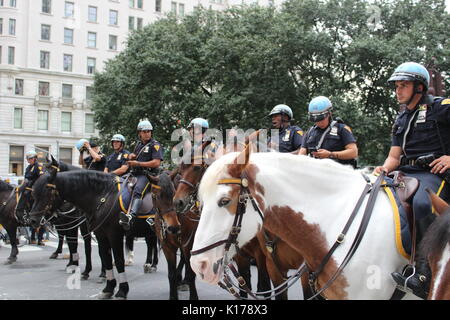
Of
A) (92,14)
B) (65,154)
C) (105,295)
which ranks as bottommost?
(105,295)

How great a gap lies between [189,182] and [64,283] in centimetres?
500

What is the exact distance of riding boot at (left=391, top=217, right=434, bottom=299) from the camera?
2932mm

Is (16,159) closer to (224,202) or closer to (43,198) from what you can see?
(43,198)

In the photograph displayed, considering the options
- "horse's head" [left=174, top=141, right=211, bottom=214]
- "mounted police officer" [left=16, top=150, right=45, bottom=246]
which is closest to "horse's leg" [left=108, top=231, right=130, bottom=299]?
"horse's head" [left=174, top=141, right=211, bottom=214]

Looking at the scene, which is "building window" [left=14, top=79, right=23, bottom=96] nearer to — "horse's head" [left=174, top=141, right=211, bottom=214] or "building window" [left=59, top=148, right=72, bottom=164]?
"building window" [left=59, top=148, right=72, bottom=164]

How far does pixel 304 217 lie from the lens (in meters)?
3.60

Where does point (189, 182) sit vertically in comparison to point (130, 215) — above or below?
above

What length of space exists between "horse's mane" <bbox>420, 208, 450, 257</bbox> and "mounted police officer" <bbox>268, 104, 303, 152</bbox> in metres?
4.11

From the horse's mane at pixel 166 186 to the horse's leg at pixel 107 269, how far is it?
182cm

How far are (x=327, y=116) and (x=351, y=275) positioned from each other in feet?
9.37

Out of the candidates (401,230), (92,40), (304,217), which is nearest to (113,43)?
(92,40)

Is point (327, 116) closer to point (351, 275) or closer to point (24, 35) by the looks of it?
point (351, 275)

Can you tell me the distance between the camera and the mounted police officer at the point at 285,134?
23.1ft
